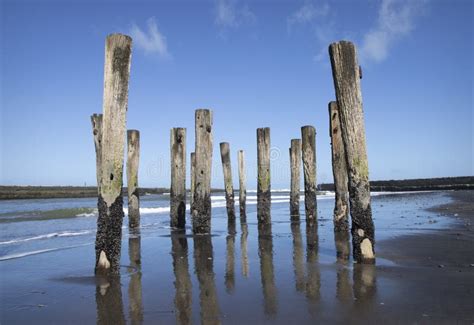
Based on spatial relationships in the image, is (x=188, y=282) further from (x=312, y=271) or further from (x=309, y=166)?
(x=309, y=166)

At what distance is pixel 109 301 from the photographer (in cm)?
416

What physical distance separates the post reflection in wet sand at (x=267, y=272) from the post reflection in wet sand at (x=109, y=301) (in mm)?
1354

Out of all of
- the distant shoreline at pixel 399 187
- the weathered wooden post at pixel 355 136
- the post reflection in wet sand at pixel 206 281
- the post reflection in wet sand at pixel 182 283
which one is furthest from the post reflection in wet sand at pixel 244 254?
the distant shoreline at pixel 399 187

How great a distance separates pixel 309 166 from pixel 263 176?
1970 millimetres

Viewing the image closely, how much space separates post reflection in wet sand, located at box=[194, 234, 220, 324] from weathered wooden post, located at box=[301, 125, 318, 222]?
400 cm

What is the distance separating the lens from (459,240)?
7492mm

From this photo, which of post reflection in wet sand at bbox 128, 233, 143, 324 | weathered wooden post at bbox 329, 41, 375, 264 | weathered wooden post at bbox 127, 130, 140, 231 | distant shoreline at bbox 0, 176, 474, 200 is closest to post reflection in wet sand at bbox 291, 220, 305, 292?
weathered wooden post at bbox 329, 41, 375, 264

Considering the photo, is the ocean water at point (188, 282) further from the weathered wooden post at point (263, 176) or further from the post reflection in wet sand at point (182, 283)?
the weathered wooden post at point (263, 176)

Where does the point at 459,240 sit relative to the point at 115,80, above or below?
below

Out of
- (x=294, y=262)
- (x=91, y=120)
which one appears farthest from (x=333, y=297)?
(x=91, y=120)

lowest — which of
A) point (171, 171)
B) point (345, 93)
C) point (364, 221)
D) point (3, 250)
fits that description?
point (3, 250)

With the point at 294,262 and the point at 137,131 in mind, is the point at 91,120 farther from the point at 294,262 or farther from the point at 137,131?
the point at 294,262

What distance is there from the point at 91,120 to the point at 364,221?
7289mm

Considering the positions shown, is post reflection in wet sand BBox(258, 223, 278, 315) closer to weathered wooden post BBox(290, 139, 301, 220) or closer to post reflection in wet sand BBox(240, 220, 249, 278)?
post reflection in wet sand BBox(240, 220, 249, 278)
